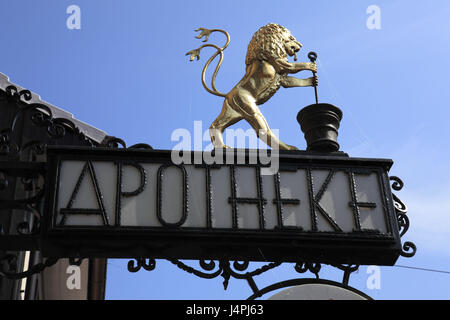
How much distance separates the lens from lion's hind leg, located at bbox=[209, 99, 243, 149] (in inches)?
250

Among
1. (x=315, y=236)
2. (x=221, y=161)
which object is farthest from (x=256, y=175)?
(x=315, y=236)

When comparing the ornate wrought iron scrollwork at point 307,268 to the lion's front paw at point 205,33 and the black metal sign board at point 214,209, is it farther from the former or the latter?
the lion's front paw at point 205,33

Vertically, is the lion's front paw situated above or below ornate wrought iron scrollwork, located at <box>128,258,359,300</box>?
above

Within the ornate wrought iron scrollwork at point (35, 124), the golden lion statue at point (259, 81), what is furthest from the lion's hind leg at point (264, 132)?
the ornate wrought iron scrollwork at point (35, 124)

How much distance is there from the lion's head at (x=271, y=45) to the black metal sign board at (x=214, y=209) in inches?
58.3

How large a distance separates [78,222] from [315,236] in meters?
1.75

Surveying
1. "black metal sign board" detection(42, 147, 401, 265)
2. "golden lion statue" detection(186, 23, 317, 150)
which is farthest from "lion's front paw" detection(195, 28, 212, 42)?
"black metal sign board" detection(42, 147, 401, 265)

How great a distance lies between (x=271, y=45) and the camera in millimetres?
7000

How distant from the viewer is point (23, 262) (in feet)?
40.3

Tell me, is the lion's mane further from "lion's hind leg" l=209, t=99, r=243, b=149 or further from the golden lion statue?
"lion's hind leg" l=209, t=99, r=243, b=149

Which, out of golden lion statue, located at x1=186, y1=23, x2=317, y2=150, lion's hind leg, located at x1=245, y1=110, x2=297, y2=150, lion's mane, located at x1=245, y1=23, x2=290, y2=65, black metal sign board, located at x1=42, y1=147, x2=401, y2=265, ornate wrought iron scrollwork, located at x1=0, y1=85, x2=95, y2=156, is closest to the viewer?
black metal sign board, located at x1=42, y1=147, x2=401, y2=265

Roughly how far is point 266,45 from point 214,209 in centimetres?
206

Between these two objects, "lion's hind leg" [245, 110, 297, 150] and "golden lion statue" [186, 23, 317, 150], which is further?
"golden lion statue" [186, 23, 317, 150]

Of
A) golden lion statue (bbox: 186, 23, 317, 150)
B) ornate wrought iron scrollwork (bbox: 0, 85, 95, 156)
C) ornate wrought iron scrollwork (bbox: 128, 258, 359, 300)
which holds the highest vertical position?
golden lion statue (bbox: 186, 23, 317, 150)
